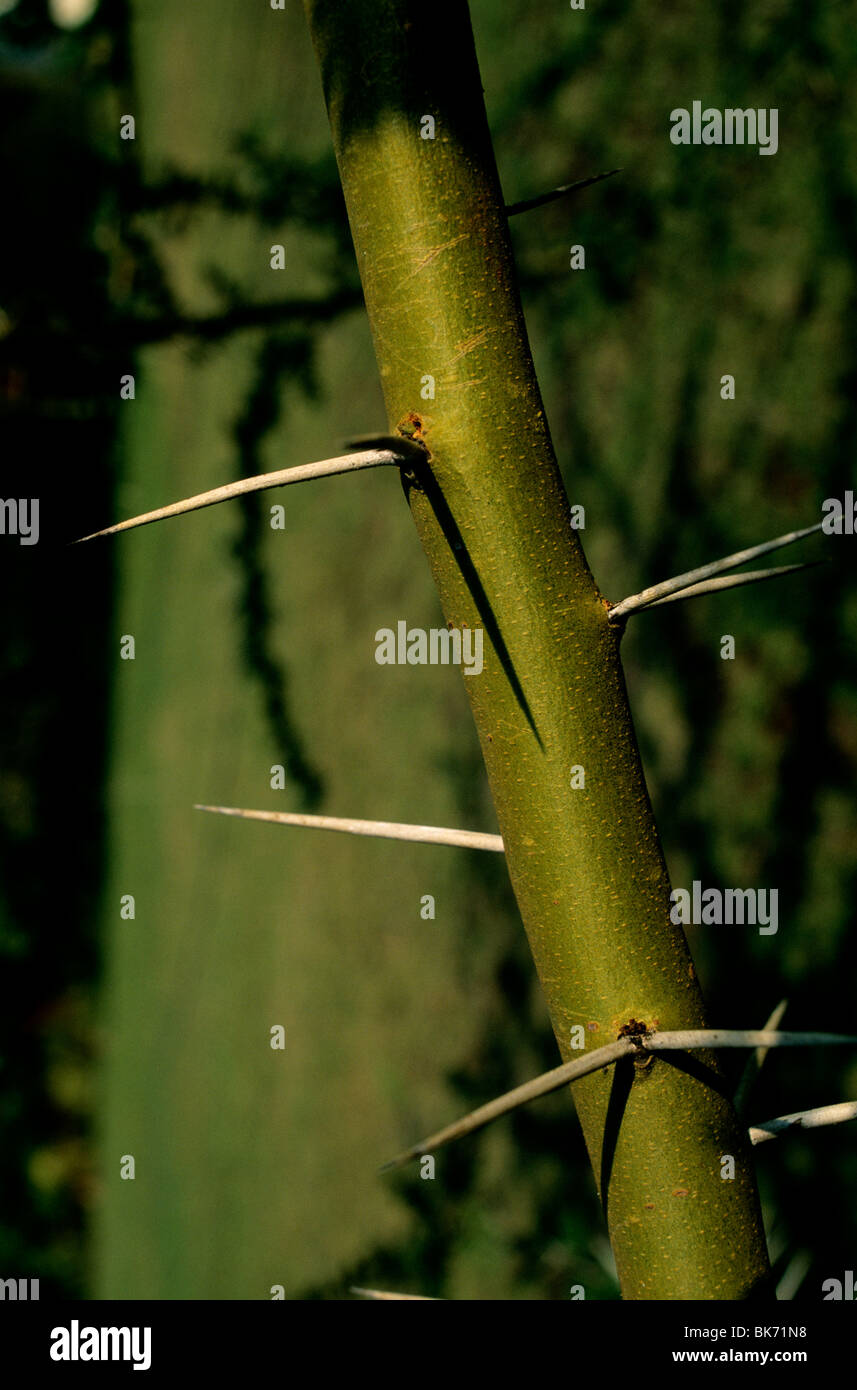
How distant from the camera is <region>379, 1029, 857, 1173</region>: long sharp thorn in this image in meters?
0.44

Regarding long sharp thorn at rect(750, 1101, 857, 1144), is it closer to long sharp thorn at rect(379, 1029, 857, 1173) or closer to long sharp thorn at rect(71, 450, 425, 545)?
long sharp thorn at rect(379, 1029, 857, 1173)

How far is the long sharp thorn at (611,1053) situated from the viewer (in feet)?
1.43

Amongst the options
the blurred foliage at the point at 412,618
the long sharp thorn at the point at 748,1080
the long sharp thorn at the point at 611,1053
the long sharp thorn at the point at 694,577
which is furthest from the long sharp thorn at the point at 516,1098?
the blurred foliage at the point at 412,618

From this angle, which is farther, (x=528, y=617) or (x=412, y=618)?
(x=412, y=618)

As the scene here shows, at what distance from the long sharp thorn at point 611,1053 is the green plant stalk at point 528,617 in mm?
21

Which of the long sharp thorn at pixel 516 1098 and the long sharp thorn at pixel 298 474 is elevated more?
the long sharp thorn at pixel 298 474

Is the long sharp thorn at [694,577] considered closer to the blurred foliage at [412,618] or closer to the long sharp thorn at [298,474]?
the long sharp thorn at [298,474]

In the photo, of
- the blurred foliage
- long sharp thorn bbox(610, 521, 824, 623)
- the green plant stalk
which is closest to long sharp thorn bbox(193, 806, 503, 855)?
the green plant stalk

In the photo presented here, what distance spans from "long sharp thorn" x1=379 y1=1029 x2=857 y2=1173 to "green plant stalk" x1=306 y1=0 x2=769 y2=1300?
Answer: 21 mm

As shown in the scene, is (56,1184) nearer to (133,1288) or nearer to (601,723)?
(133,1288)

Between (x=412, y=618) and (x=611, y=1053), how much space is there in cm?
146

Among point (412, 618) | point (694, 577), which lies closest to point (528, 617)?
point (694, 577)

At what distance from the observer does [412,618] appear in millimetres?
1888

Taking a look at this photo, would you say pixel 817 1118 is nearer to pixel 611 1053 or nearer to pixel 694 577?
pixel 611 1053
